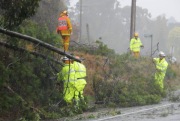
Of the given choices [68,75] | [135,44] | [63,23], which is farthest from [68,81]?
[135,44]

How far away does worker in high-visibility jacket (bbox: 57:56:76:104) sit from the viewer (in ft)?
38.5

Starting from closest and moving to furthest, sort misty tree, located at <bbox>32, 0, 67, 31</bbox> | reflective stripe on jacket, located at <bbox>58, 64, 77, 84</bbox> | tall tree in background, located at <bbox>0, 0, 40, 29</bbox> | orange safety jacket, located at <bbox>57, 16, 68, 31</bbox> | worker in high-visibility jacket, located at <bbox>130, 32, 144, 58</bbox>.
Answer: tall tree in background, located at <bbox>0, 0, 40, 29</bbox> < reflective stripe on jacket, located at <bbox>58, 64, 77, 84</bbox> < orange safety jacket, located at <bbox>57, 16, 68, 31</bbox> < misty tree, located at <bbox>32, 0, 67, 31</bbox> < worker in high-visibility jacket, located at <bbox>130, 32, 144, 58</bbox>

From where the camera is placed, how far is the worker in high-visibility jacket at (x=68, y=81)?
38.5ft

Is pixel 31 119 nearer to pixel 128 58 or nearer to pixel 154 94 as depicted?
pixel 154 94

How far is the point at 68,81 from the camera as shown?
11.7 m

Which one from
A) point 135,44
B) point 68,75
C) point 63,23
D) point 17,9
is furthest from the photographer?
point 135,44

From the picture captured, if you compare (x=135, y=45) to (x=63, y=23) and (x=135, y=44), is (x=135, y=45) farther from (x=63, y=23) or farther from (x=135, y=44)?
(x=63, y=23)

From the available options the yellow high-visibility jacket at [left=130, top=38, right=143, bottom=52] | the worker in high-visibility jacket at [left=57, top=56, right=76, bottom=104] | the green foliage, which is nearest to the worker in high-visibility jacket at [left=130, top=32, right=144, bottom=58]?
the yellow high-visibility jacket at [left=130, top=38, right=143, bottom=52]

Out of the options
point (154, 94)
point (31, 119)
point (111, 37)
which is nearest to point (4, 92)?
point (31, 119)

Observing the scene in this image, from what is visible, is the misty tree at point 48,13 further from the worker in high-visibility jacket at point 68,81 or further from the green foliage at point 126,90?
the worker in high-visibility jacket at point 68,81

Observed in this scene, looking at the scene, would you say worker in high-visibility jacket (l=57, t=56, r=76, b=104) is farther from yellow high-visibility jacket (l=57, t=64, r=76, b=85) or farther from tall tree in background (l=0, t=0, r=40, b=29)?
tall tree in background (l=0, t=0, r=40, b=29)

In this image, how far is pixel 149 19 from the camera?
104938mm

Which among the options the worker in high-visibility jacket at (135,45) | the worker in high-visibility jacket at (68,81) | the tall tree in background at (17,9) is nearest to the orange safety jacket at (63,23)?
the worker in high-visibility jacket at (68,81)

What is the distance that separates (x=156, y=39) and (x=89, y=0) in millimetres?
19218
